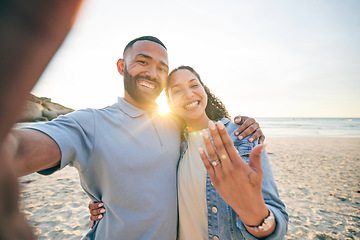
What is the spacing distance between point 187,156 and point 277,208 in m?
1.09

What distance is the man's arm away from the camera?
111 centimetres

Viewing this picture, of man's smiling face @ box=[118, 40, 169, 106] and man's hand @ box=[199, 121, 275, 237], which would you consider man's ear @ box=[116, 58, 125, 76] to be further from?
man's hand @ box=[199, 121, 275, 237]

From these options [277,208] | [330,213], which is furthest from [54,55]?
Answer: [330,213]

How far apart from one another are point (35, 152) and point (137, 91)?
1.33m

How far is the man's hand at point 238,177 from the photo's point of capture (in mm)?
1138

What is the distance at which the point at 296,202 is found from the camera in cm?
479

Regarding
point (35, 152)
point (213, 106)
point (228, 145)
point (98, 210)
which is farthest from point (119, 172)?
point (213, 106)

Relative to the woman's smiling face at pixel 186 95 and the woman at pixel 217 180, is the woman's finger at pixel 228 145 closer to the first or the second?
the woman at pixel 217 180

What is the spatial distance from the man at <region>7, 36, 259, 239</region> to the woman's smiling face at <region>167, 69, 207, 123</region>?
2.35ft

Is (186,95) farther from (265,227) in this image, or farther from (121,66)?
(265,227)

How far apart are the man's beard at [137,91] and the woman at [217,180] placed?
0.44 m

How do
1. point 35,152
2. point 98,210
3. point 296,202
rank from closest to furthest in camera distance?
1. point 35,152
2. point 98,210
3. point 296,202

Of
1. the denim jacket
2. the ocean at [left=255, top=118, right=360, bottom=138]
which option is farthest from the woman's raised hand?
the ocean at [left=255, top=118, right=360, bottom=138]

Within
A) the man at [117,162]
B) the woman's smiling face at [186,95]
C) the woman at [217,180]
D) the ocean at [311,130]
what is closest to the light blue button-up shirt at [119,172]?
the man at [117,162]
